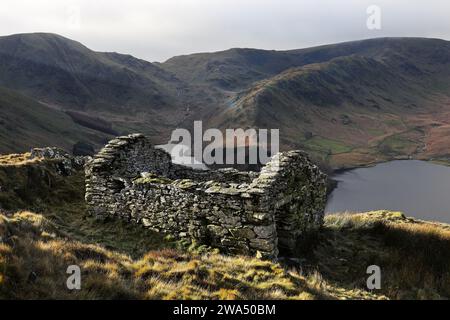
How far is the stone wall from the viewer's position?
1119 cm

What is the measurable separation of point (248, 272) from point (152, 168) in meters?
9.35

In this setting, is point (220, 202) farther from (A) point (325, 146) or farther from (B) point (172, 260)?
(A) point (325, 146)

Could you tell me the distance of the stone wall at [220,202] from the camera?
1119cm

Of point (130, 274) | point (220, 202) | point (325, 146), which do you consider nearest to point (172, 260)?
point (130, 274)

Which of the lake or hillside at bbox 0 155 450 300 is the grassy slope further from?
the lake

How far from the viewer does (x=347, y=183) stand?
104438 millimetres

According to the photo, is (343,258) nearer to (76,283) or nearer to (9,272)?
(76,283)

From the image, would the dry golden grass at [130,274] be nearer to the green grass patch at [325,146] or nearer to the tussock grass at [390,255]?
the tussock grass at [390,255]

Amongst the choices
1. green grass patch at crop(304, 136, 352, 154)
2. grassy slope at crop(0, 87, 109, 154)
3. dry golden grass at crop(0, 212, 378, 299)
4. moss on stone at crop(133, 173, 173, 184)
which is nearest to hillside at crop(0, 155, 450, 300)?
dry golden grass at crop(0, 212, 378, 299)

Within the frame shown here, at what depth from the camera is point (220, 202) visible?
11531 mm

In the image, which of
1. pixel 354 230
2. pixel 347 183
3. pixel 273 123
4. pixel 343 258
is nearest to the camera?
pixel 343 258

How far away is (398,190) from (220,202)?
9710cm

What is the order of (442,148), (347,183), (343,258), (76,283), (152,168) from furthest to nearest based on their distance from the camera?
(442,148) < (347,183) < (152,168) < (343,258) < (76,283)
